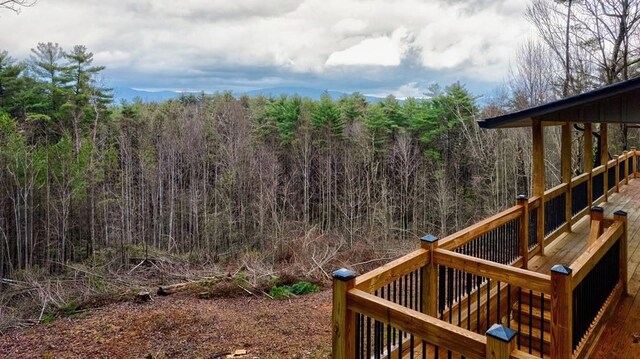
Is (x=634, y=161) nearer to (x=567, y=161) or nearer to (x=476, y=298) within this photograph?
(x=567, y=161)

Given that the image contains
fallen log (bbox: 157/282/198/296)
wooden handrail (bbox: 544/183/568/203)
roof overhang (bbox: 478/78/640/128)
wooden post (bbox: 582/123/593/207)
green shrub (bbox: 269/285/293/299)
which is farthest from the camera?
fallen log (bbox: 157/282/198/296)

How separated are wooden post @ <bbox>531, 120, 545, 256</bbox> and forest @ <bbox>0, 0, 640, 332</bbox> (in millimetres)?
7225

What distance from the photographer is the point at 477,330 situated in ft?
11.7

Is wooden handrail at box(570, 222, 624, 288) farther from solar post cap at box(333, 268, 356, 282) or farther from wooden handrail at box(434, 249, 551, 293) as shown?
solar post cap at box(333, 268, 356, 282)

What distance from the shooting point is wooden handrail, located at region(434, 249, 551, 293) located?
284 cm

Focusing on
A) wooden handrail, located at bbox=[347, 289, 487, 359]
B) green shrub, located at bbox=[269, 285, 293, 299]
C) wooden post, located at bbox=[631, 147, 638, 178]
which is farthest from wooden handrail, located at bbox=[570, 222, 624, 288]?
wooden post, located at bbox=[631, 147, 638, 178]

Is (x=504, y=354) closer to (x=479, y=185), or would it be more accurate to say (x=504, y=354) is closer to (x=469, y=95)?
(x=479, y=185)

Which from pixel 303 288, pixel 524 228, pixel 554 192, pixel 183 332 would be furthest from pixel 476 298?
pixel 303 288

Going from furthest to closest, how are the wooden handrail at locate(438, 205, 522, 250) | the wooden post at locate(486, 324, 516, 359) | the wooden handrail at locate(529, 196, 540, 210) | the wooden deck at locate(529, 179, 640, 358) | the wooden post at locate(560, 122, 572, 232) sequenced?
the wooden post at locate(560, 122, 572, 232)
the wooden handrail at locate(529, 196, 540, 210)
the wooden handrail at locate(438, 205, 522, 250)
the wooden deck at locate(529, 179, 640, 358)
the wooden post at locate(486, 324, 516, 359)

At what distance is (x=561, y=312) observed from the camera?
106 inches

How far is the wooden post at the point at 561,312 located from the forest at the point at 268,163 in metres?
9.08

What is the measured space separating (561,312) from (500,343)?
1.05m

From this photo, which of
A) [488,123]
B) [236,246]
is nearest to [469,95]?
[236,246]

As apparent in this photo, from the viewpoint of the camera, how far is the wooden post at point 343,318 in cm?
272
